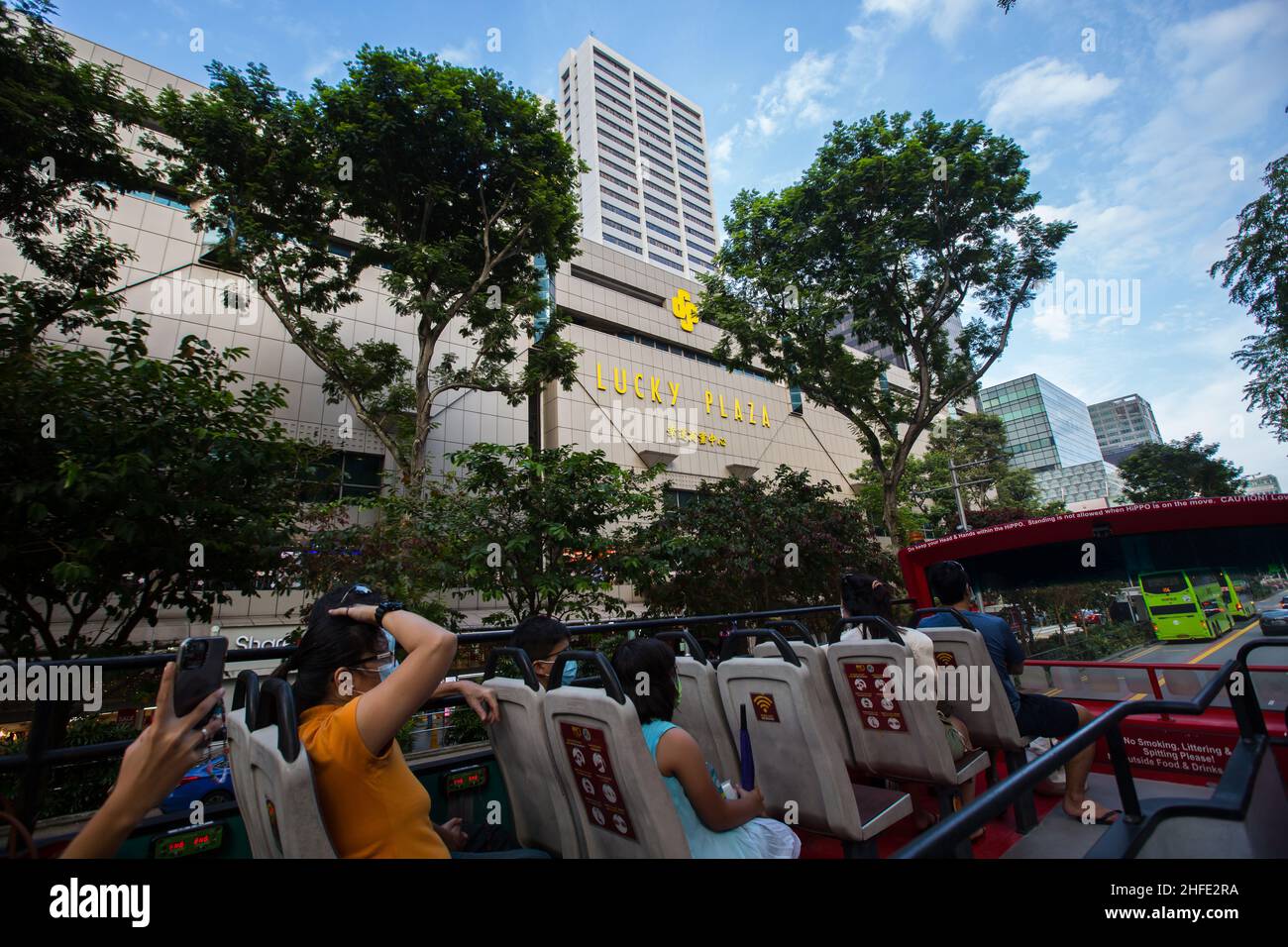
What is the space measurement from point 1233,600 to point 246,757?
27.0ft

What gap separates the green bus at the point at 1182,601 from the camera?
526cm

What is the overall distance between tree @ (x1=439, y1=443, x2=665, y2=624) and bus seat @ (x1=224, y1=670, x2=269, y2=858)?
23.9 feet

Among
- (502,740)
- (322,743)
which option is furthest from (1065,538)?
(322,743)

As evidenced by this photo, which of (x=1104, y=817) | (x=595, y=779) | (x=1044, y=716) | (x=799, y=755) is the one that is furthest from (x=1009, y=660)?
(x=595, y=779)

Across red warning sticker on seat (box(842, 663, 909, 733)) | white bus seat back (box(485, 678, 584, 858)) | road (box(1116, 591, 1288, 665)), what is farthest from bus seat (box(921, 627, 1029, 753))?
white bus seat back (box(485, 678, 584, 858))

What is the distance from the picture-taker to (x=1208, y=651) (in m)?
4.79

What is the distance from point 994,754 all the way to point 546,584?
6.67 m

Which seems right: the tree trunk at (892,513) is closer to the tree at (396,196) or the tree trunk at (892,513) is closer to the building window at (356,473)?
the tree at (396,196)

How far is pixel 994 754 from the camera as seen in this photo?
4.07m

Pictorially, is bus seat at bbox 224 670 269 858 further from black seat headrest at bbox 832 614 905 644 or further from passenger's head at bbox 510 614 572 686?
black seat headrest at bbox 832 614 905 644

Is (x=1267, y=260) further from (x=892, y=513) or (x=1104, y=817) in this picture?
(x=1104, y=817)

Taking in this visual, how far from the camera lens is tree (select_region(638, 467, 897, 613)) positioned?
40.4 ft

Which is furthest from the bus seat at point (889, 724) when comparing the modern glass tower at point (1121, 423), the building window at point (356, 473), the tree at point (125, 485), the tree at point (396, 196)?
the modern glass tower at point (1121, 423)

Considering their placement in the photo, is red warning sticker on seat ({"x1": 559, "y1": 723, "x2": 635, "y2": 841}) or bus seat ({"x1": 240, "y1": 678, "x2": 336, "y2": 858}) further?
red warning sticker on seat ({"x1": 559, "y1": 723, "x2": 635, "y2": 841})
